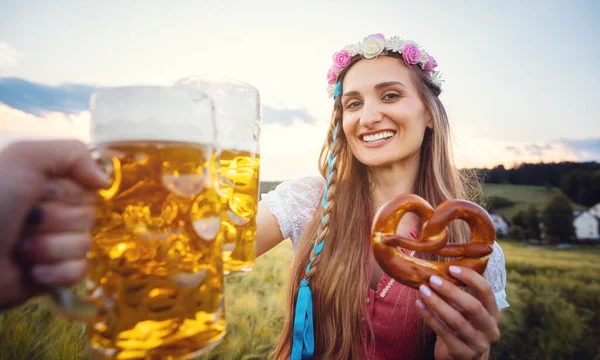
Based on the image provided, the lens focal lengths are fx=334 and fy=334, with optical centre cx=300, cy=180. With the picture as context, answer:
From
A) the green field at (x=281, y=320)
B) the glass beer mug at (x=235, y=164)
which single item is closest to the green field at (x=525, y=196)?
the green field at (x=281, y=320)

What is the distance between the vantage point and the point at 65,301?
0.70 m

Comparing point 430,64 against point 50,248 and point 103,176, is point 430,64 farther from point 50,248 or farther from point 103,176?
point 50,248

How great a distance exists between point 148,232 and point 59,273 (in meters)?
0.19

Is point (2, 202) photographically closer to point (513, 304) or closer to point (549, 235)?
point (513, 304)

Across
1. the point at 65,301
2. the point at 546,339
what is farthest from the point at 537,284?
the point at 65,301

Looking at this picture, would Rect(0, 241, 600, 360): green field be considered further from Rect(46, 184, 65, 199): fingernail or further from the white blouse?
Rect(46, 184, 65, 199): fingernail

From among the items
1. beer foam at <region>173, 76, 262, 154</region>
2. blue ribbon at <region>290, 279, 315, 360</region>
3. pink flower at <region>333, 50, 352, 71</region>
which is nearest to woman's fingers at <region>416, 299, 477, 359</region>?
blue ribbon at <region>290, 279, 315, 360</region>

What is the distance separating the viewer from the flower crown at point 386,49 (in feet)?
8.77

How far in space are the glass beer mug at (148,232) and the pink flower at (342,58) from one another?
217 cm

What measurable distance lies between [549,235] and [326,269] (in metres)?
17.6

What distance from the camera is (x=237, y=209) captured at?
4.07 ft

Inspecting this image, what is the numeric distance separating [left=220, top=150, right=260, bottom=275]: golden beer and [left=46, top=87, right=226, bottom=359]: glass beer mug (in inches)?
13.3

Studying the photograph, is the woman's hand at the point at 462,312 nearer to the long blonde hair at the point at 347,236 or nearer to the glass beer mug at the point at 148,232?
the long blonde hair at the point at 347,236

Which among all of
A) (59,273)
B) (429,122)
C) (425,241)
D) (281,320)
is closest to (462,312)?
(425,241)
